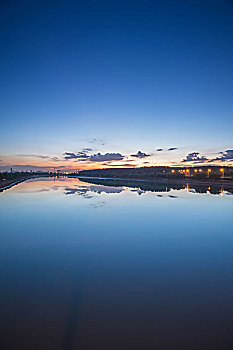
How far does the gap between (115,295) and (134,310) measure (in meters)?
0.44

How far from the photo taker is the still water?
228cm

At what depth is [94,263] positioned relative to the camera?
13.8ft

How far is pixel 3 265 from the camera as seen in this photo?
13.1 ft

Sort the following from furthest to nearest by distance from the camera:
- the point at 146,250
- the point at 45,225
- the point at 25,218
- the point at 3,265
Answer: the point at 25,218, the point at 45,225, the point at 146,250, the point at 3,265

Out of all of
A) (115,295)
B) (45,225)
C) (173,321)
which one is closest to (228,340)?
(173,321)

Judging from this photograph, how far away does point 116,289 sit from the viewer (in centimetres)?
321

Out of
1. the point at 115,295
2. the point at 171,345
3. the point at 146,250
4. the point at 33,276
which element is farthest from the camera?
Answer: the point at 146,250

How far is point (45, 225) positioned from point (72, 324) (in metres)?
5.20

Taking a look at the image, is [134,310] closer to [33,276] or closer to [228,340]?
[228,340]

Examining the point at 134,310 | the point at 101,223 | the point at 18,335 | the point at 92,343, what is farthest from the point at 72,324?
the point at 101,223

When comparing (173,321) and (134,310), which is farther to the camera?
(134,310)

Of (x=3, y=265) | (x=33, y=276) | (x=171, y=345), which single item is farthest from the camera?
(x=3, y=265)

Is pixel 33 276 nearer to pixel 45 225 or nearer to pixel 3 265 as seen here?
pixel 3 265

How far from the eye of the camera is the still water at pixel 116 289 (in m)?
2.28
